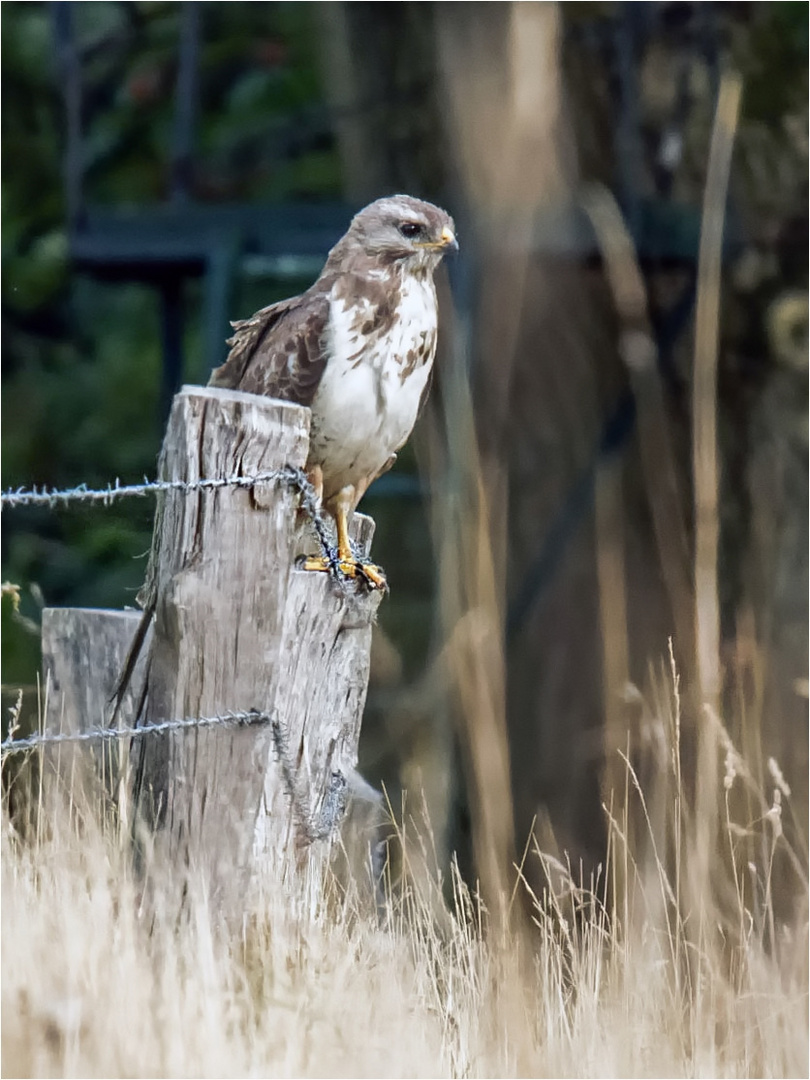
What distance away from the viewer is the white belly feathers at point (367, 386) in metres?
3.34

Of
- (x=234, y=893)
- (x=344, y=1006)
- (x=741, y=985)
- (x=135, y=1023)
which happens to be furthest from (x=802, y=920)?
(x=135, y=1023)

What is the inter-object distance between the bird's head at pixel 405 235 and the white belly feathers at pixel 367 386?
127 millimetres

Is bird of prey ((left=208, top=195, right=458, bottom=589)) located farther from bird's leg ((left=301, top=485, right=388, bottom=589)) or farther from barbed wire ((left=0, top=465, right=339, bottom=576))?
barbed wire ((left=0, top=465, right=339, bottom=576))

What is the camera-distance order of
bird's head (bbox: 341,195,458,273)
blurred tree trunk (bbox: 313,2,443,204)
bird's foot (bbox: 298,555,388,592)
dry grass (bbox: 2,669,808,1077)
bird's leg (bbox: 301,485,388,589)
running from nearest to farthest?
dry grass (bbox: 2,669,808,1077), bird's foot (bbox: 298,555,388,592), bird's leg (bbox: 301,485,388,589), bird's head (bbox: 341,195,458,273), blurred tree trunk (bbox: 313,2,443,204)

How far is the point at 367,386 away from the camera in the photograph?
11.0 ft

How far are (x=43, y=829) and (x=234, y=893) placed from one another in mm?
505

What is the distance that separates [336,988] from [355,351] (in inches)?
57.9

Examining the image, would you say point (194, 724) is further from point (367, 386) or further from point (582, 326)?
point (582, 326)

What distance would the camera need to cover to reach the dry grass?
2.20 m

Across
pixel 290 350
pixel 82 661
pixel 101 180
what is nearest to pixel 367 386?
pixel 290 350

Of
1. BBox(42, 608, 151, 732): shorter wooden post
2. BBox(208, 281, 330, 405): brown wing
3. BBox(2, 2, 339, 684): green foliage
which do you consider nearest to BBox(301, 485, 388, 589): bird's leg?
BBox(208, 281, 330, 405): brown wing

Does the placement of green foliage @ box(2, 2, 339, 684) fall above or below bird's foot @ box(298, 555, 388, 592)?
above

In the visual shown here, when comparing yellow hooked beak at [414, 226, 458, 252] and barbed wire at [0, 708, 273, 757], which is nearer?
barbed wire at [0, 708, 273, 757]

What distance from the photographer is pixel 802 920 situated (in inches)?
97.7
